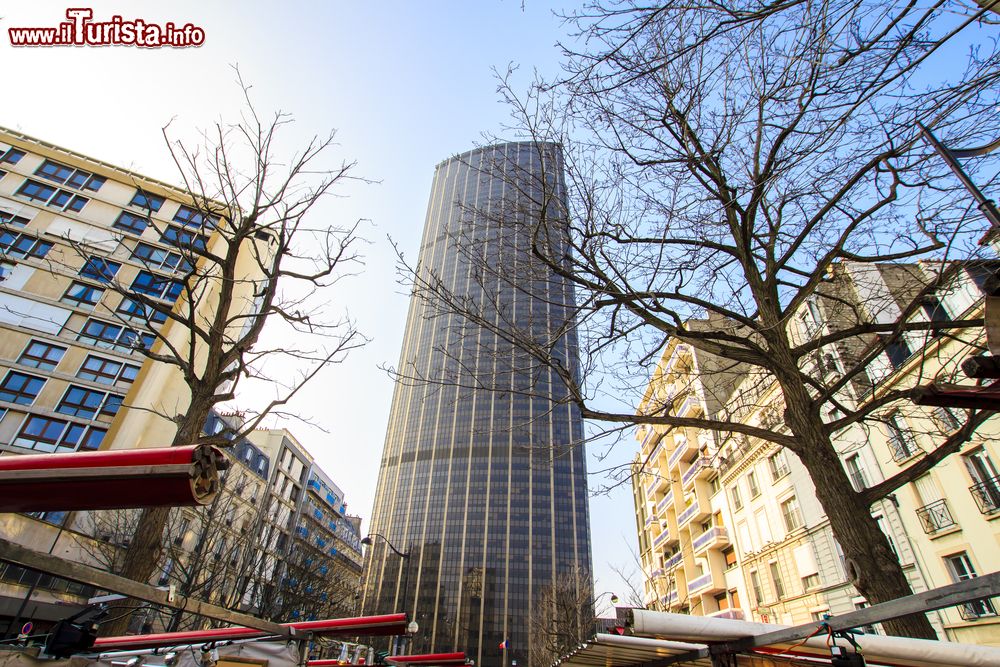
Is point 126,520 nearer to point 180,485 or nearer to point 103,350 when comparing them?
point 103,350

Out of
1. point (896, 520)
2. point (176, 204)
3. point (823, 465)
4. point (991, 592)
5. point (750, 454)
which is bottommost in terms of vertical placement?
point (991, 592)

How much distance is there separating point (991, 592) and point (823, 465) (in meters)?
3.50

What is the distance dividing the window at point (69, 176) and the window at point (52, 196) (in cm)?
93

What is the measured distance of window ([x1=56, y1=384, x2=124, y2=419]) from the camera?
87.9 ft

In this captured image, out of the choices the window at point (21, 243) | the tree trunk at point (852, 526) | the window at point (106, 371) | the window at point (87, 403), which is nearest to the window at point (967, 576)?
the tree trunk at point (852, 526)

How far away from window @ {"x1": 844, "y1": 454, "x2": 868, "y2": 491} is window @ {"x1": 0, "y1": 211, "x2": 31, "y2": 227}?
151 feet

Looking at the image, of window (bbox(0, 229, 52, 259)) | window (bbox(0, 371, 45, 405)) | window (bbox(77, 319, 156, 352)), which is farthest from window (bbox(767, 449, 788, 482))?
window (bbox(0, 229, 52, 259))

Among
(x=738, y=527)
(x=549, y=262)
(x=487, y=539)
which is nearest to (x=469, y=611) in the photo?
(x=487, y=539)

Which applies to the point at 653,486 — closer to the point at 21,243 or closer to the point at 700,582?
the point at 700,582

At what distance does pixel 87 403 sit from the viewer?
90.0 feet

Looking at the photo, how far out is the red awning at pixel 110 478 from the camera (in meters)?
2.14

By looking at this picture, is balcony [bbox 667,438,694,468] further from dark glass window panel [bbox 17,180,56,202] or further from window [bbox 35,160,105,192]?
dark glass window panel [bbox 17,180,56,202]

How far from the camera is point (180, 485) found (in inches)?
85.4

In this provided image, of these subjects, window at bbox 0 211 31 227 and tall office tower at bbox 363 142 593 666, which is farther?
tall office tower at bbox 363 142 593 666
